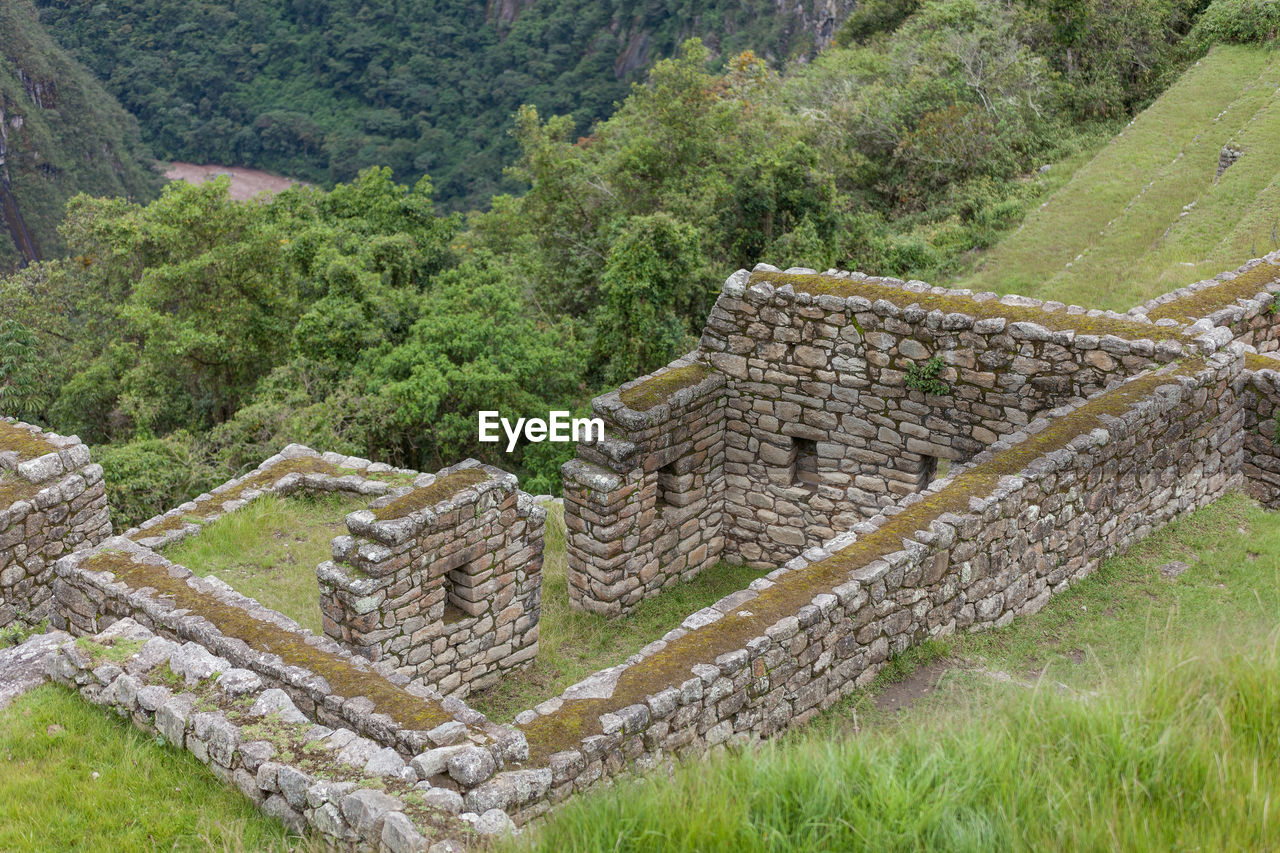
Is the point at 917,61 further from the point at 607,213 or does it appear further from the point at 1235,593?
the point at 1235,593

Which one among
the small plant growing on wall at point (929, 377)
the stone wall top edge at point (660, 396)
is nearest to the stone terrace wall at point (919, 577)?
the small plant growing on wall at point (929, 377)

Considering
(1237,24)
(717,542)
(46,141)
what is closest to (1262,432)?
(717,542)

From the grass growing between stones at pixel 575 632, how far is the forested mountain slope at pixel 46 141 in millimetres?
80966

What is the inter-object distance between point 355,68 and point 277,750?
4004 inches

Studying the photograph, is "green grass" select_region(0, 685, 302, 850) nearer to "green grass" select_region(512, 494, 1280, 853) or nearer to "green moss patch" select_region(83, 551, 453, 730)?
"green moss patch" select_region(83, 551, 453, 730)

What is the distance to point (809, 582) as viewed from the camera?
7.43 metres

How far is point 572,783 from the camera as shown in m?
5.97

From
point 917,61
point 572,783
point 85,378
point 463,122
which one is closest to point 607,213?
point 917,61

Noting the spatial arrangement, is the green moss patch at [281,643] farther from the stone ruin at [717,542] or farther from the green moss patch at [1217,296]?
the green moss patch at [1217,296]

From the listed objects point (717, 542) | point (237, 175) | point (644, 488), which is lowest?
point (237, 175)

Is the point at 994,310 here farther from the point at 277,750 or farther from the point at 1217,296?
the point at 277,750

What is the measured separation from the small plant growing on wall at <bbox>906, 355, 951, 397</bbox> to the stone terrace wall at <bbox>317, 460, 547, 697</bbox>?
3565 mm

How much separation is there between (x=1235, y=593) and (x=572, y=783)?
5.41 metres

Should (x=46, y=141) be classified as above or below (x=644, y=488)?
below
